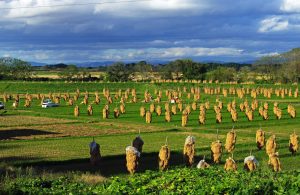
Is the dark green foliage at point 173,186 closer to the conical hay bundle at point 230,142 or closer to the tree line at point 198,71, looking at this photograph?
the conical hay bundle at point 230,142

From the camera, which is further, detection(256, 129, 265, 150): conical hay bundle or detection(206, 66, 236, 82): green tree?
detection(206, 66, 236, 82): green tree

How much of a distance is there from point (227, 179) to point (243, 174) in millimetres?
1801

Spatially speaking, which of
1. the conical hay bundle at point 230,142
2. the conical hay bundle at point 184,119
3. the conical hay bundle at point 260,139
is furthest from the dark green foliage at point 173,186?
the conical hay bundle at point 184,119

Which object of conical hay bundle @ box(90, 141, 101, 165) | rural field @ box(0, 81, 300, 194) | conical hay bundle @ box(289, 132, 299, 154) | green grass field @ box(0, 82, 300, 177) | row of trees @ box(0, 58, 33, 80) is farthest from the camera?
row of trees @ box(0, 58, 33, 80)

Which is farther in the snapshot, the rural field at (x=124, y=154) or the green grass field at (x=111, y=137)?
the green grass field at (x=111, y=137)

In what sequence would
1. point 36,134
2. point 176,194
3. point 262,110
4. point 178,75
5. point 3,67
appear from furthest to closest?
point 178,75
point 3,67
point 262,110
point 36,134
point 176,194

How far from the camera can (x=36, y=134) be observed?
4675 centimetres

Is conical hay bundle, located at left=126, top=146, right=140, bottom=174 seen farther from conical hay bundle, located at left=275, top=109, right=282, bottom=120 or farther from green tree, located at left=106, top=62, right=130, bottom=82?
green tree, located at left=106, top=62, right=130, bottom=82

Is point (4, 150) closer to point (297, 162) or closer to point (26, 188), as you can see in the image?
point (297, 162)

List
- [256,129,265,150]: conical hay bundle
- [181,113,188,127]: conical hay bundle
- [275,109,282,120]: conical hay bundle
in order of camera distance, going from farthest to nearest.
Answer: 1. [275,109,282,120]: conical hay bundle
2. [181,113,188,127]: conical hay bundle
3. [256,129,265,150]: conical hay bundle

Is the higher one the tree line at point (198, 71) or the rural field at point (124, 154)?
the tree line at point (198, 71)

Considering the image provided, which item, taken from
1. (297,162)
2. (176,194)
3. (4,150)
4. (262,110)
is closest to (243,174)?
(176,194)

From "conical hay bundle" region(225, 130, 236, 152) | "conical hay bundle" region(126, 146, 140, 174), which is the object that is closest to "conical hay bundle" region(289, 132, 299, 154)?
"conical hay bundle" region(225, 130, 236, 152)

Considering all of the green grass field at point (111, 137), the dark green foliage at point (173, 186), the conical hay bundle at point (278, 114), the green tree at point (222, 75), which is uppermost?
the green tree at point (222, 75)
